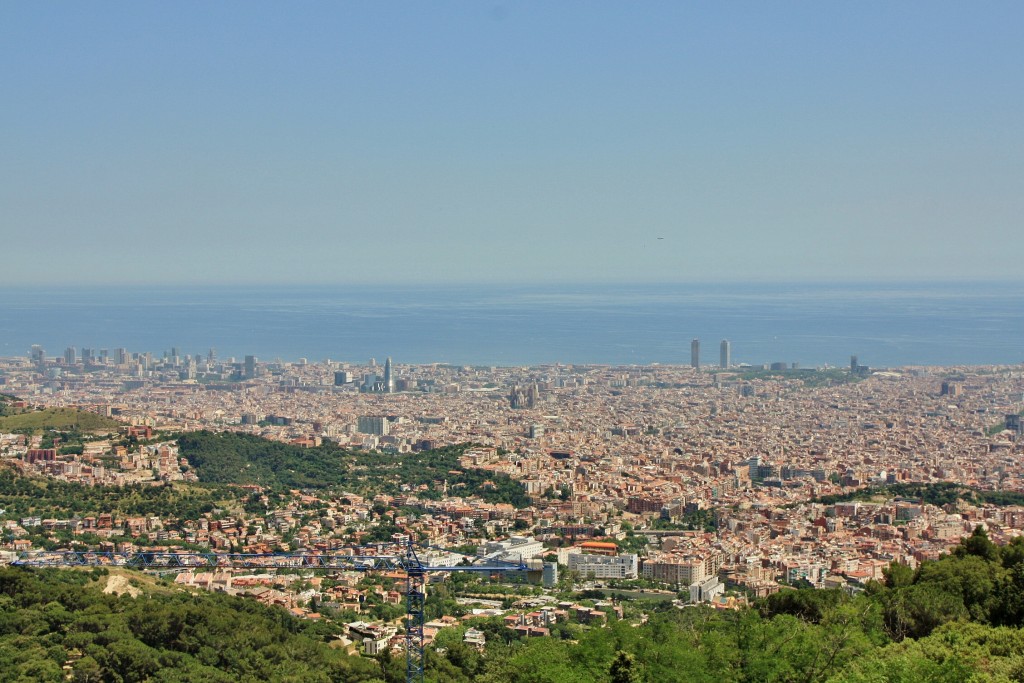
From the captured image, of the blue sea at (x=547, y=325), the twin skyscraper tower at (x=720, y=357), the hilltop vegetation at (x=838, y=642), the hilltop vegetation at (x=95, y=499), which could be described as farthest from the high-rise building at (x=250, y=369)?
the hilltop vegetation at (x=838, y=642)

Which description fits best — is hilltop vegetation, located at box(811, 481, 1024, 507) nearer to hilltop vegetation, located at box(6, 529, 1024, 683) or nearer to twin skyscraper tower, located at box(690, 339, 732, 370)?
hilltop vegetation, located at box(6, 529, 1024, 683)

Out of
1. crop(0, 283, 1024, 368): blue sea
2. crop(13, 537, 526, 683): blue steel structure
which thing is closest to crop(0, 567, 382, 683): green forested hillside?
crop(13, 537, 526, 683): blue steel structure

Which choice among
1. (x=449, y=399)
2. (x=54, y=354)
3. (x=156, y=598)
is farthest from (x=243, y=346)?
(x=156, y=598)

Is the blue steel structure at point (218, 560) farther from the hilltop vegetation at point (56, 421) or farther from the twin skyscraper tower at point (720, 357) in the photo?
the twin skyscraper tower at point (720, 357)

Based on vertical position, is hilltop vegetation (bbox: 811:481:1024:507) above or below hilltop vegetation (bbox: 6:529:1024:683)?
below

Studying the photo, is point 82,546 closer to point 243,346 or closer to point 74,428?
point 74,428

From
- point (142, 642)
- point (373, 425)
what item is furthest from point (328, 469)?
point (142, 642)

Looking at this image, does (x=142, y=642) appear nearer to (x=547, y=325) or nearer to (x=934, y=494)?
(x=934, y=494)
